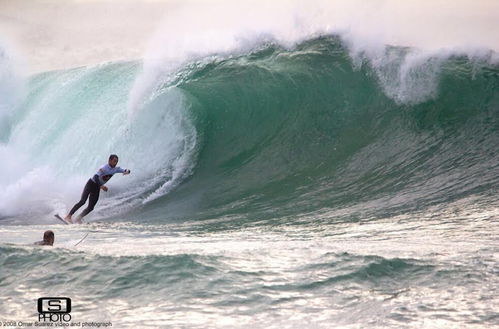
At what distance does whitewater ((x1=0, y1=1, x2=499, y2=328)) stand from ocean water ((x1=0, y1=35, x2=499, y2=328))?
0.03 metres

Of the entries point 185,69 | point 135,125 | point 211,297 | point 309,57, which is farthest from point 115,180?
point 211,297

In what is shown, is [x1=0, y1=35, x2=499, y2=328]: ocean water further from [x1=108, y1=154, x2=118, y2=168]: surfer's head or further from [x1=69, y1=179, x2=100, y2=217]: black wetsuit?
[x1=108, y1=154, x2=118, y2=168]: surfer's head

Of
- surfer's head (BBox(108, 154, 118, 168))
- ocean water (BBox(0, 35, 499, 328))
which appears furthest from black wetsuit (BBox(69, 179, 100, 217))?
surfer's head (BBox(108, 154, 118, 168))

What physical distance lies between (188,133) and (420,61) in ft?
14.8

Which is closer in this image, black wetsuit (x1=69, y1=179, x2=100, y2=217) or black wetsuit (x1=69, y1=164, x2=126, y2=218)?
black wetsuit (x1=69, y1=164, x2=126, y2=218)

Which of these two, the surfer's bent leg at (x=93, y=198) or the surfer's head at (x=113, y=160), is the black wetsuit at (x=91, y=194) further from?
the surfer's head at (x=113, y=160)

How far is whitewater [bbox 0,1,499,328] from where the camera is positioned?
16.7ft

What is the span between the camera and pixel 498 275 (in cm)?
547
